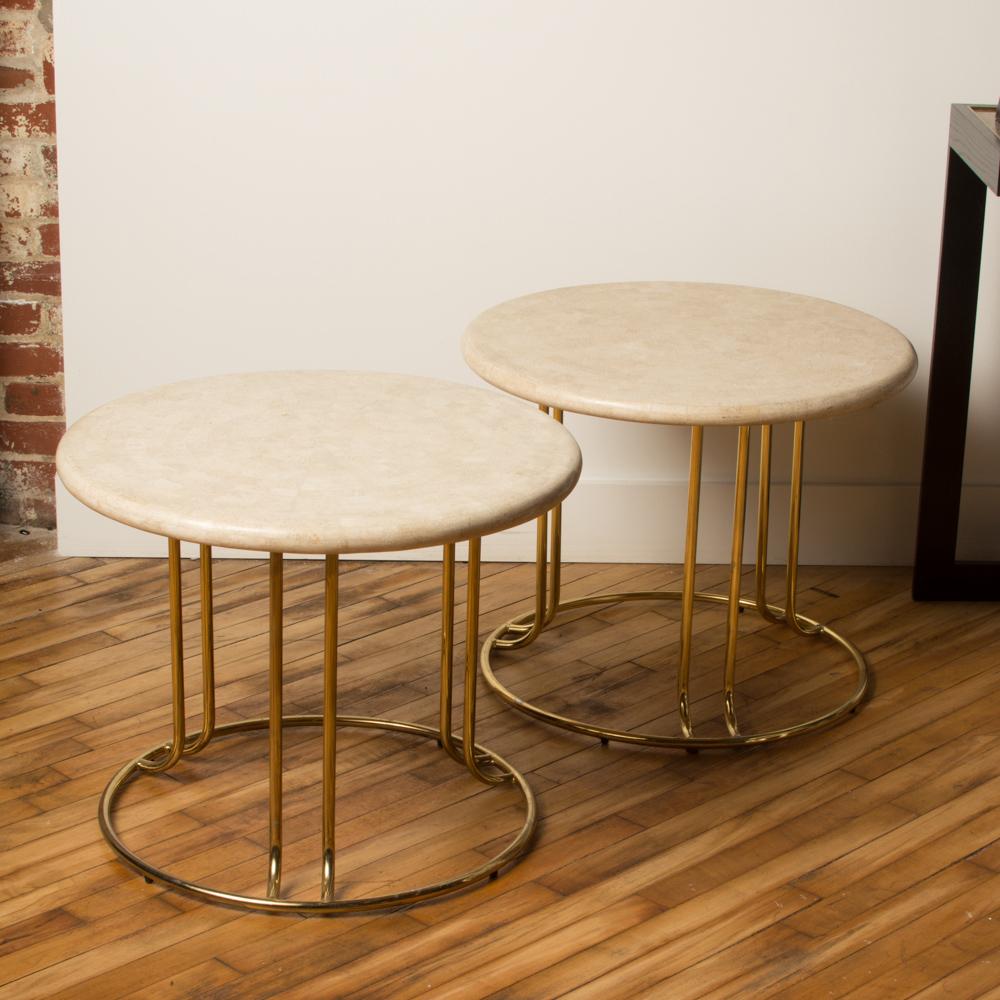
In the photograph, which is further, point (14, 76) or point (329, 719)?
point (14, 76)

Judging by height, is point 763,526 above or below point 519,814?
above

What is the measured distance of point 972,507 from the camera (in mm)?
3121

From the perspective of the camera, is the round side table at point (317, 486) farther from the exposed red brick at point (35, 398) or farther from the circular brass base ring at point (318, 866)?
the exposed red brick at point (35, 398)

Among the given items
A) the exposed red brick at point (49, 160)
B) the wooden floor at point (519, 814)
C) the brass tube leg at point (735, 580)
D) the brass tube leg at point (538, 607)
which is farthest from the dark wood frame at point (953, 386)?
the exposed red brick at point (49, 160)

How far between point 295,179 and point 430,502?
1304mm

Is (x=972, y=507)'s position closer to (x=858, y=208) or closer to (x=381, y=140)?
(x=858, y=208)

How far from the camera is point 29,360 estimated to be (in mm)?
3082

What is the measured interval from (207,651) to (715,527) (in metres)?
1.28

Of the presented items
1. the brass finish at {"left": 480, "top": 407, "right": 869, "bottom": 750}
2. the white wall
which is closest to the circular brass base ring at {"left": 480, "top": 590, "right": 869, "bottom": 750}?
the brass finish at {"left": 480, "top": 407, "right": 869, "bottom": 750}

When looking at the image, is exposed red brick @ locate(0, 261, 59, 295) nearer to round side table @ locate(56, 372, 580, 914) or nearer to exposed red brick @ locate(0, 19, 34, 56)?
exposed red brick @ locate(0, 19, 34, 56)

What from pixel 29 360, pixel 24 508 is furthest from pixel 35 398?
pixel 24 508

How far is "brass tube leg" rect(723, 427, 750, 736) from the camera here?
2.34 m

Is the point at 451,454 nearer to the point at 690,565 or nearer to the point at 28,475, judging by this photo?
the point at 690,565

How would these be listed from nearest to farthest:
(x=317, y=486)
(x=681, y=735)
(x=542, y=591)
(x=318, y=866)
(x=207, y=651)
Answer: (x=317, y=486) → (x=318, y=866) → (x=207, y=651) → (x=681, y=735) → (x=542, y=591)
